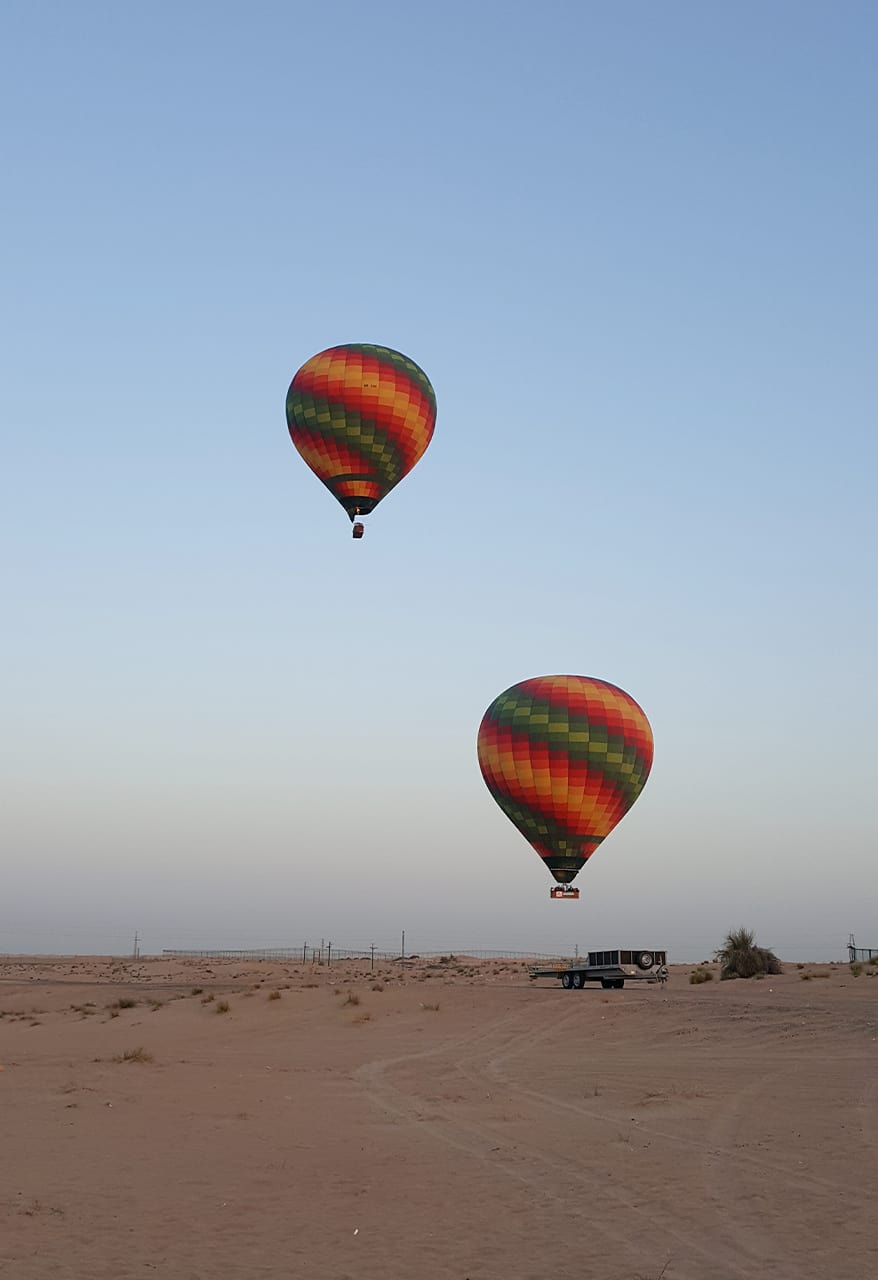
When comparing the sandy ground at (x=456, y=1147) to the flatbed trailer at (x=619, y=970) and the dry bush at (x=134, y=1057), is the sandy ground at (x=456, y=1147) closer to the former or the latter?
the dry bush at (x=134, y=1057)

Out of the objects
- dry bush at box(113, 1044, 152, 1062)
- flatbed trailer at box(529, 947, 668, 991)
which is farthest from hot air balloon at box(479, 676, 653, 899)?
dry bush at box(113, 1044, 152, 1062)

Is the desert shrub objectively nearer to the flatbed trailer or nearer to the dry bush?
the flatbed trailer

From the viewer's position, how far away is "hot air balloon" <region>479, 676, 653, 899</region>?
140ft

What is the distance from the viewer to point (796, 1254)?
11.6 meters

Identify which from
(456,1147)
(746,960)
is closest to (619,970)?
(746,960)

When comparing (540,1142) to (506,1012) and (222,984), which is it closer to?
(506,1012)

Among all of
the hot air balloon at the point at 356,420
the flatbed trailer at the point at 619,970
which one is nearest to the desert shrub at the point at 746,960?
the flatbed trailer at the point at 619,970

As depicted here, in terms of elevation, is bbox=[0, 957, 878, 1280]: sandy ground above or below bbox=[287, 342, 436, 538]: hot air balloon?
below

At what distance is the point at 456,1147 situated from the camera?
17328 millimetres

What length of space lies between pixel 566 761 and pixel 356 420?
16.6 m

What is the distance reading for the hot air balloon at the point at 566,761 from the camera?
1686 inches

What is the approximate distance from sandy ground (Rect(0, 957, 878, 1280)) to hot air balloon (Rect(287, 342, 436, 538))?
22488mm

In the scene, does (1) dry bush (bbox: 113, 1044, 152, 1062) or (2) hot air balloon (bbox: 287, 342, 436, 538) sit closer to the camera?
(1) dry bush (bbox: 113, 1044, 152, 1062)

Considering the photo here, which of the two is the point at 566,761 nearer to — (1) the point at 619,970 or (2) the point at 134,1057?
(1) the point at 619,970
